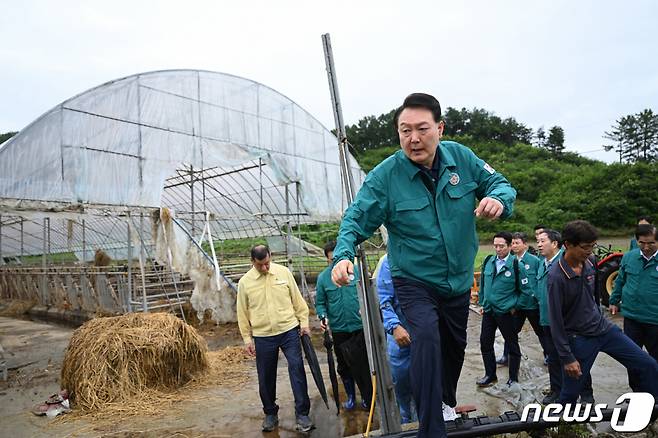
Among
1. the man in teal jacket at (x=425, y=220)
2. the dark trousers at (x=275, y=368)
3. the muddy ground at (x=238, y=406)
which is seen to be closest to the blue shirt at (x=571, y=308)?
the muddy ground at (x=238, y=406)

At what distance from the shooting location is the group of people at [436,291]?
209 centimetres

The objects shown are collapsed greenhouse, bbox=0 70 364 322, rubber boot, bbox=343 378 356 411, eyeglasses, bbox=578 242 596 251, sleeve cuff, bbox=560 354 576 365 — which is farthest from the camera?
collapsed greenhouse, bbox=0 70 364 322

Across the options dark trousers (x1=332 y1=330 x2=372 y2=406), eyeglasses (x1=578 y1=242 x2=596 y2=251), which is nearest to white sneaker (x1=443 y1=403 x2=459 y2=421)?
dark trousers (x1=332 y1=330 x2=372 y2=406)

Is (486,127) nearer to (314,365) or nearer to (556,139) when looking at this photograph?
(556,139)

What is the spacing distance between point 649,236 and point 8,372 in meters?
8.24

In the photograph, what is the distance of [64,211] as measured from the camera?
26.7 ft

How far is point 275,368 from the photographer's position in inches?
157

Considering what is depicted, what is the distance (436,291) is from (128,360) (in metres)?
4.17

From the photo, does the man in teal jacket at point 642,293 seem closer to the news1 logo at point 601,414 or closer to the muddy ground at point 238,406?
the muddy ground at point 238,406

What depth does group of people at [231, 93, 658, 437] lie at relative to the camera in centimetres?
209

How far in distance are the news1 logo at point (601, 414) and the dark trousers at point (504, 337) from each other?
1773mm

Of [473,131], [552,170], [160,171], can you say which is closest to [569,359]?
[160,171]

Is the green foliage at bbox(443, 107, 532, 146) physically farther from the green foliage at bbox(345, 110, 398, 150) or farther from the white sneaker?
the white sneaker

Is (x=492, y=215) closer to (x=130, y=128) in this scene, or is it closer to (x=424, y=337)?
(x=424, y=337)
